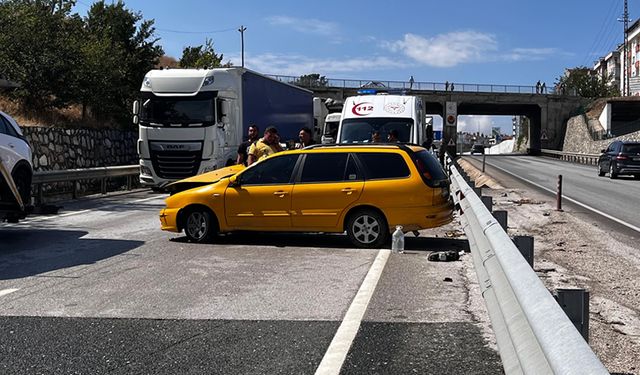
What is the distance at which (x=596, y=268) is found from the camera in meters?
8.55

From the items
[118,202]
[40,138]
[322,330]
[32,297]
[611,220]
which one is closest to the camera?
[322,330]

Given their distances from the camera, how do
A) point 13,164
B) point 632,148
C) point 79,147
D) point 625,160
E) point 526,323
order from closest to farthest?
point 526,323 → point 13,164 → point 79,147 → point 625,160 → point 632,148

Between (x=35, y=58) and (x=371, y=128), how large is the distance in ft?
48.1

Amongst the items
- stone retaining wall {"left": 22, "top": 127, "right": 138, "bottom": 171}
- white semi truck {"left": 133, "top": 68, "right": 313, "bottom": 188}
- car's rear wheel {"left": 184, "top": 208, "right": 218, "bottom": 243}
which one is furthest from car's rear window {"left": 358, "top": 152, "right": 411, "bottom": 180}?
stone retaining wall {"left": 22, "top": 127, "right": 138, "bottom": 171}

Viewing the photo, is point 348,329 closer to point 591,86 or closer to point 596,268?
point 596,268

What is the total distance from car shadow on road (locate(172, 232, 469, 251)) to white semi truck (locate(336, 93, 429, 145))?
804cm

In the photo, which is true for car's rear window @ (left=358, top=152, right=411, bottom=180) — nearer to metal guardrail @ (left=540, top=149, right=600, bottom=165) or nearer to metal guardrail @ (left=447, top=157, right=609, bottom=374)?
metal guardrail @ (left=447, top=157, right=609, bottom=374)

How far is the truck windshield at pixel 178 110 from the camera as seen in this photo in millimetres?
18953

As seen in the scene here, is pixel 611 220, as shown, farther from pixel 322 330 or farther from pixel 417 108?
pixel 322 330

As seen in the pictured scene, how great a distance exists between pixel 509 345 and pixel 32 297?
5.04 meters

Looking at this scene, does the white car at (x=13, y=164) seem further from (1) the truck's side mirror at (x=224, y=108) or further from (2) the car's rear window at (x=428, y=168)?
(1) the truck's side mirror at (x=224, y=108)

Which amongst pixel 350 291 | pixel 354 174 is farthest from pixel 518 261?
pixel 354 174

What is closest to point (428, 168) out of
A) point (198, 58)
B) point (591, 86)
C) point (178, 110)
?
point (178, 110)

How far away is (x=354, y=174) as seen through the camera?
10164 millimetres
